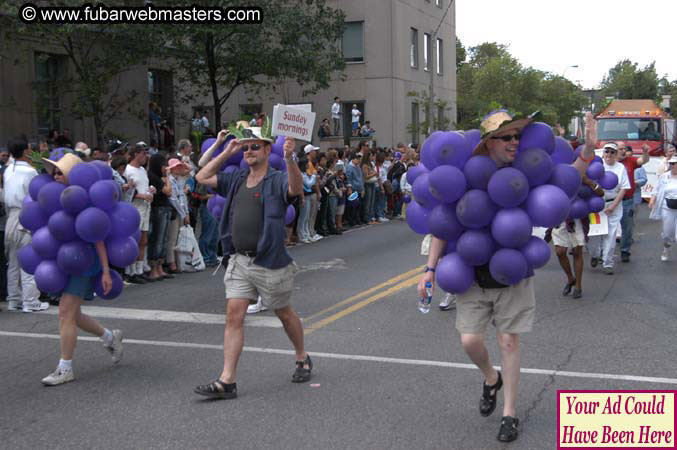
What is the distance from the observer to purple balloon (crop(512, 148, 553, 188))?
5055 millimetres

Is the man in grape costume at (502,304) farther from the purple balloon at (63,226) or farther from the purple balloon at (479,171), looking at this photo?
the purple balloon at (63,226)

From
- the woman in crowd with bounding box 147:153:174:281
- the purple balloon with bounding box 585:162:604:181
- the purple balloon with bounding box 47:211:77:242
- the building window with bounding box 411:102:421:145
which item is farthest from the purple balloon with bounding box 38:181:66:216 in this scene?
the building window with bounding box 411:102:421:145

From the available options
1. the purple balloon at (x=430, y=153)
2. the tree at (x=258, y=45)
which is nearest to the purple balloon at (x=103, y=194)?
the purple balloon at (x=430, y=153)

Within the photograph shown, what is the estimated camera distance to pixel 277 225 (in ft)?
20.4

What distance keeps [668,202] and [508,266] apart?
8.77m

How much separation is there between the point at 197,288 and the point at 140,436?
6.27 metres

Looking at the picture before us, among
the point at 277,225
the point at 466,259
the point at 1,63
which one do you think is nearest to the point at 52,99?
the point at 1,63

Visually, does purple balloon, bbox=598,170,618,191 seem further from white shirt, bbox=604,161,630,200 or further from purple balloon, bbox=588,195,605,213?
white shirt, bbox=604,161,630,200

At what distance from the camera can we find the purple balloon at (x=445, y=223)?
5.25m

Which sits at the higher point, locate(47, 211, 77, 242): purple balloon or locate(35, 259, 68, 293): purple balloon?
locate(47, 211, 77, 242): purple balloon

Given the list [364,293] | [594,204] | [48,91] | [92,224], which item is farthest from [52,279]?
[48,91]

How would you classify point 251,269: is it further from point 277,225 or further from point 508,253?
point 508,253

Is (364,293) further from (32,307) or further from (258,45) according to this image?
(258,45)

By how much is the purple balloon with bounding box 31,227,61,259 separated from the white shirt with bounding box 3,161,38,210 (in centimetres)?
324
